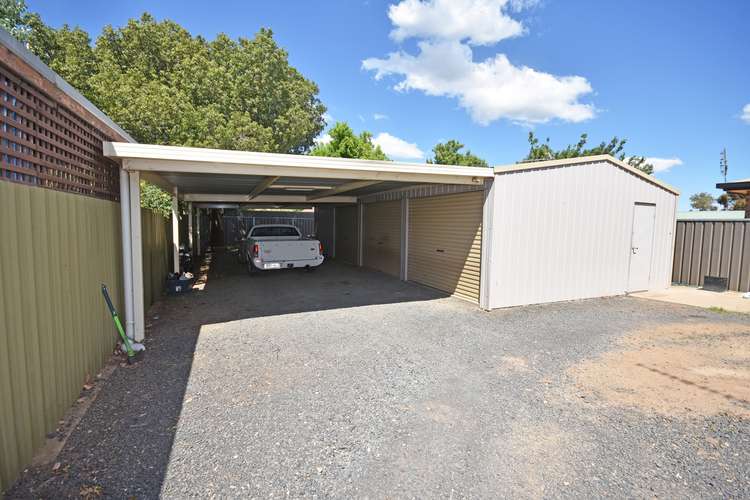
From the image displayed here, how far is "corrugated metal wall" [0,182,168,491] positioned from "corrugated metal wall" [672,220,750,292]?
1339cm

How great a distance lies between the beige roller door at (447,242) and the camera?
792cm

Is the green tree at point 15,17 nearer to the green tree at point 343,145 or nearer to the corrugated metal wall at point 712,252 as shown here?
the green tree at point 343,145

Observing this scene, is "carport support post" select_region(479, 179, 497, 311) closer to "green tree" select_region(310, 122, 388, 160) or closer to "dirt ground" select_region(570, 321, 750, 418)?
"dirt ground" select_region(570, 321, 750, 418)

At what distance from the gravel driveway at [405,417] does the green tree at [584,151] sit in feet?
73.8

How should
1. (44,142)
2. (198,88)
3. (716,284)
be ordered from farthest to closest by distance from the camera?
(198,88)
(716,284)
(44,142)

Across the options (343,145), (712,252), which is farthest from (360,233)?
(343,145)

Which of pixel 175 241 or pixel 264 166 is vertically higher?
pixel 264 166

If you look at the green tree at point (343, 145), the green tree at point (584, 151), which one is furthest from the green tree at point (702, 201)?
the green tree at point (343, 145)

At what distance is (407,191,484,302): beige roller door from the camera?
7.92 m

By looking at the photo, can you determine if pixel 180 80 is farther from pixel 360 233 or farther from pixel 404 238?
pixel 404 238

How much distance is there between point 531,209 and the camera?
7.58 meters

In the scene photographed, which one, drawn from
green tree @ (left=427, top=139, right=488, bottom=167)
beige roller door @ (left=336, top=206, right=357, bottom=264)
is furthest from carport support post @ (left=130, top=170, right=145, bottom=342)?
green tree @ (left=427, top=139, right=488, bottom=167)

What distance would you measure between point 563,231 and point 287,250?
7.10 m

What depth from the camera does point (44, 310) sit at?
2.78 metres
